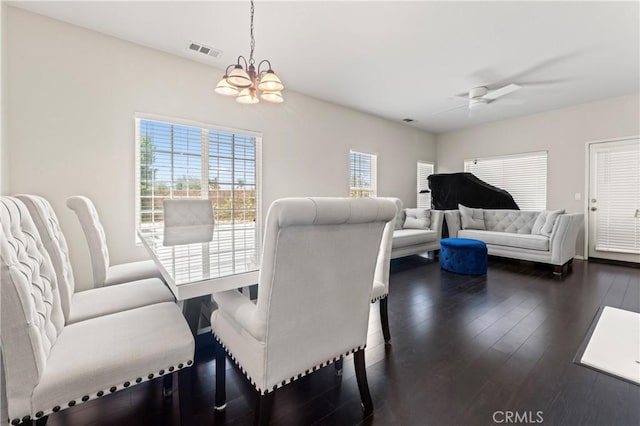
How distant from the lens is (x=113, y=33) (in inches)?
115

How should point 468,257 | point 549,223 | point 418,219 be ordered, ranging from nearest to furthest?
1. point 468,257
2. point 549,223
3. point 418,219

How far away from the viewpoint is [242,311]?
1.15 metres

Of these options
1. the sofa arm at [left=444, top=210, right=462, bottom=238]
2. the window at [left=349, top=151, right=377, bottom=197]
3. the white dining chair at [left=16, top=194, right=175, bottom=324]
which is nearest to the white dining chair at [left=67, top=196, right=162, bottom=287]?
the white dining chair at [left=16, top=194, right=175, bottom=324]

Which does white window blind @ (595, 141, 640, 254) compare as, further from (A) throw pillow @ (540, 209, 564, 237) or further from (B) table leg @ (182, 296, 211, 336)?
(B) table leg @ (182, 296, 211, 336)

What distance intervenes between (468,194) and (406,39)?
12.5ft

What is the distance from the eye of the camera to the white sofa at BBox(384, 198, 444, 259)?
4.47 meters

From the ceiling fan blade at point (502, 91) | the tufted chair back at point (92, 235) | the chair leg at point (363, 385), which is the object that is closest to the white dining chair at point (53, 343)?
the tufted chair back at point (92, 235)

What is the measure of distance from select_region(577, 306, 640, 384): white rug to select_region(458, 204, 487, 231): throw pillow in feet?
9.49

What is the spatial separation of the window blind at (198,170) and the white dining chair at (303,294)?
1.48 metres

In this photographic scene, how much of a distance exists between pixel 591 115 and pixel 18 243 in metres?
7.42

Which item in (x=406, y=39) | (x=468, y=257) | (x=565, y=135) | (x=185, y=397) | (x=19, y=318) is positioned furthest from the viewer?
(x=565, y=135)

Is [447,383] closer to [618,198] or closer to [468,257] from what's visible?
[468,257]

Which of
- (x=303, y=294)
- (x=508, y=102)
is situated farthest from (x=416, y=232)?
(x=303, y=294)

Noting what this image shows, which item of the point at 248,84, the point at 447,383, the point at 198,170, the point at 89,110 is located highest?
the point at 89,110
